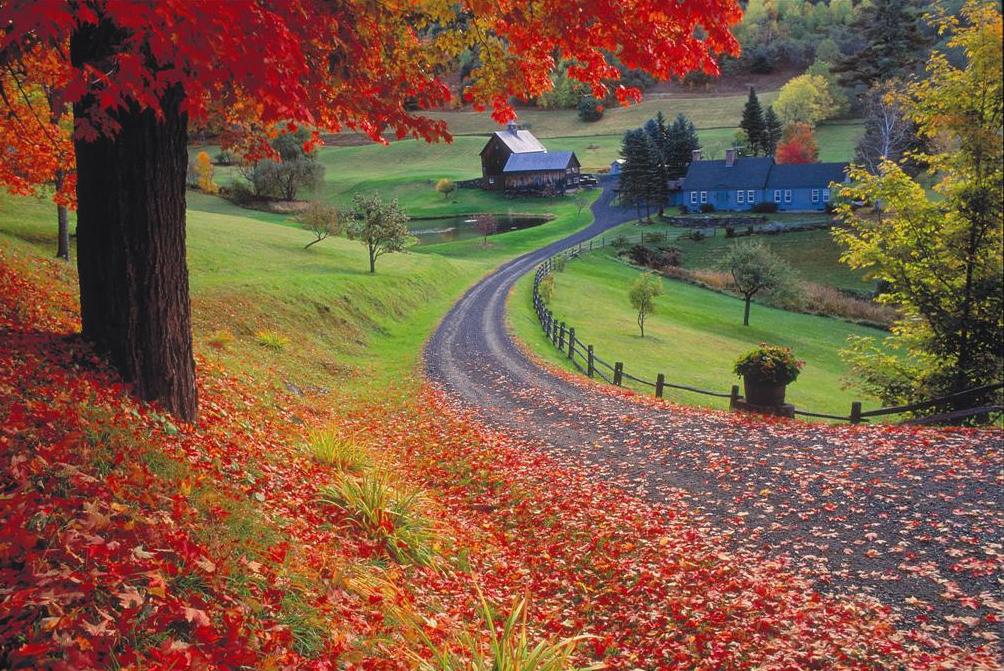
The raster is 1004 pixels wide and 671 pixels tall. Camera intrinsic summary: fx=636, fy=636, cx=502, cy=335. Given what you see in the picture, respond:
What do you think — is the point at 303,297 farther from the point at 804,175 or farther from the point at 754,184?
the point at 804,175

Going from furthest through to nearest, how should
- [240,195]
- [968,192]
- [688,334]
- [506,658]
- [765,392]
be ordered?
[240,195]
[688,334]
[765,392]
[506,658]
[968,192]

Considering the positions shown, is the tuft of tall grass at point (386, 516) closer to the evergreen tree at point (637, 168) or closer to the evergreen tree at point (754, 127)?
the evergreen tree at point (637, 168)

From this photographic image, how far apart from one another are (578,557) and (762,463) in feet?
16.0

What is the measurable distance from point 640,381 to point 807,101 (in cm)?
10092

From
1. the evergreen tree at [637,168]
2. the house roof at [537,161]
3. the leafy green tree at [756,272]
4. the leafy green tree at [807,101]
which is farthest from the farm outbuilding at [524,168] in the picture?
the leafy green tree at [756,272]

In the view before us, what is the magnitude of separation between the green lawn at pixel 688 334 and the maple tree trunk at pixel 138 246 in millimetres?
19426

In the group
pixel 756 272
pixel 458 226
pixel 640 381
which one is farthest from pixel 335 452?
pixel 458 226

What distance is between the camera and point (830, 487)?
10.7 metres

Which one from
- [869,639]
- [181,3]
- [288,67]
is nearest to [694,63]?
[288,67]

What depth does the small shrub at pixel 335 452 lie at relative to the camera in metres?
10.6

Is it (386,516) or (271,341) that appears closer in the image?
(386,516)

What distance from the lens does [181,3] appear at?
502 cm

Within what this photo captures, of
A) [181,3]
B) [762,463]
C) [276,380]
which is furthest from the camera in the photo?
[276,380]

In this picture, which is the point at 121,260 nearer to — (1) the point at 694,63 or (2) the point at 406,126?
(2) the point at 406,126
